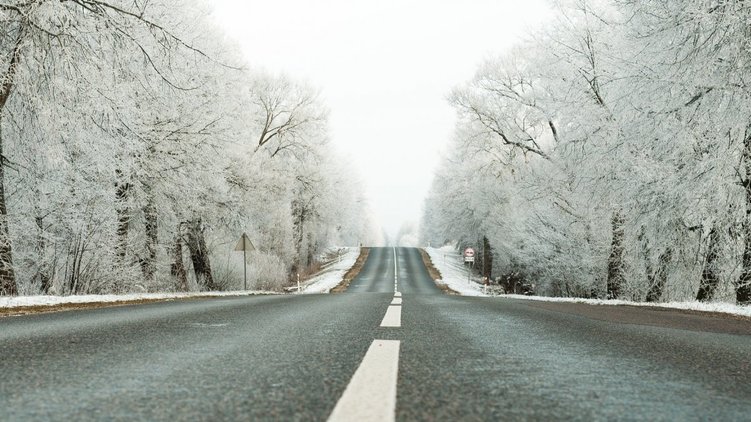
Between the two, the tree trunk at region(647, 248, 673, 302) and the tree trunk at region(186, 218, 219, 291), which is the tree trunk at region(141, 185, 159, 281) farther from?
the tree trunk at region(647, 248, 673, 302)

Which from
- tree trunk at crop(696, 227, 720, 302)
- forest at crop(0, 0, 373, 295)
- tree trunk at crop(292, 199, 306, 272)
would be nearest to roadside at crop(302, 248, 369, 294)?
tree trunk at crop(292, 199, 306, 272)

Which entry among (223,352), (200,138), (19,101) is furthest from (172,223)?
(223,352)

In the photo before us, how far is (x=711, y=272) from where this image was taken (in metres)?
13.3

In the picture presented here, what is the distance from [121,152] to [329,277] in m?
32.9

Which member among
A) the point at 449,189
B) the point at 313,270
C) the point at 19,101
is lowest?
the point at 313,270

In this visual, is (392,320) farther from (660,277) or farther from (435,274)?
(435,274)

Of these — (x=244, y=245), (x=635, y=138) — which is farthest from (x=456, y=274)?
(x=635, y=138)

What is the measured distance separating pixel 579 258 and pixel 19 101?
2217 cm

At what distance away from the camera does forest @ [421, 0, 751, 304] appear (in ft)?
30.5

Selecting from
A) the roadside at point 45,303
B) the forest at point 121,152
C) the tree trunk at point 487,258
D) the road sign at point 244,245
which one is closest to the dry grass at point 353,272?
the forest at point 121,152

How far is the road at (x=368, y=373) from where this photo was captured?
195cm

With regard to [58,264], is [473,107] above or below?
above

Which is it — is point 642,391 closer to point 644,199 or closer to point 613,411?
point 613,411

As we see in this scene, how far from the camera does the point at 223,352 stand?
3.27m
